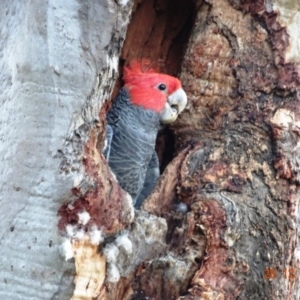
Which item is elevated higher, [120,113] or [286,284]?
[120,113]

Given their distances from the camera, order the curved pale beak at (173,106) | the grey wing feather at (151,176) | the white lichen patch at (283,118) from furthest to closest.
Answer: the grey wing feather at (151,176), the curved pale beak at (173,106), the white lichen patch at (283,118)

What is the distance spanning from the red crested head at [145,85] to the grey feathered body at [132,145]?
33mm

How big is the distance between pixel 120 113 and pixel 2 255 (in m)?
1.23

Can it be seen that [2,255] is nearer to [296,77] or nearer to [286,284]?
[286,284]

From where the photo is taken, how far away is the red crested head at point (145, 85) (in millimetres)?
3084

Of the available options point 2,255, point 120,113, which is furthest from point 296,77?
point 2,255

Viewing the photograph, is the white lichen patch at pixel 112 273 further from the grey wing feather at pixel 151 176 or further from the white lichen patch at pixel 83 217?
the grey wing feather at pixel 151 176

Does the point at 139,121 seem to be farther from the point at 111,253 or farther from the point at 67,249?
the point at 67,249

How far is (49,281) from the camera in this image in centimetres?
209

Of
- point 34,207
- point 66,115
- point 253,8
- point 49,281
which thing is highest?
point 253,8

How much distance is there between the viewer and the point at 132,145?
10.1ft

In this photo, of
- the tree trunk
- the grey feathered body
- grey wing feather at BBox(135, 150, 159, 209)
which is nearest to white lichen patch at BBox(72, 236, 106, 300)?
the tree trunk

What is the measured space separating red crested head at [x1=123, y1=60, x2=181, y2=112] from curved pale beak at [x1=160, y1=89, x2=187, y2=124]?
4 centimetres

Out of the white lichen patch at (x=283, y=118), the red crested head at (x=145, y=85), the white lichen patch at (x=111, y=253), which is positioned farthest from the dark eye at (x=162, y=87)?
the white lichen patch at (x=111, y=253)
